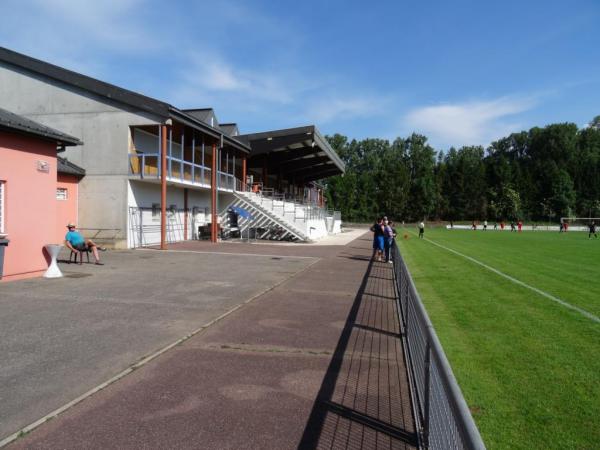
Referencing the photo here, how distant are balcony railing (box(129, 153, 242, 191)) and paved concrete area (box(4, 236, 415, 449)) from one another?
1606 centimetres

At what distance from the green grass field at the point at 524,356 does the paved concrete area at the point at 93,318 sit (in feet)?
12.7

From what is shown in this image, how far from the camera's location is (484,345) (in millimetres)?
6281

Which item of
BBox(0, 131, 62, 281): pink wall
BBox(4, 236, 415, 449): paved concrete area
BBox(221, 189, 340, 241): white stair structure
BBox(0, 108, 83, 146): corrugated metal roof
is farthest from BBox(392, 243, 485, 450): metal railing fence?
BBox(221, 189, 340, 241): white stair structure

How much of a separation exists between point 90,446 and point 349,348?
345 centimetres

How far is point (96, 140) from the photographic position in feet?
71.4

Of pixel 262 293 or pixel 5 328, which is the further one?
→ pixel 262 293

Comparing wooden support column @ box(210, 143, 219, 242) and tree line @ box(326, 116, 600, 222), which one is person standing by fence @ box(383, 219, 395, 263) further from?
tree line @ box(326, 116, 600, 222)

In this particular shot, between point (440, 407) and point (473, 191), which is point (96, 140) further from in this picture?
point (473, 191)

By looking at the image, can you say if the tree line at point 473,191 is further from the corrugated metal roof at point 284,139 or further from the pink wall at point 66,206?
the pink wall at point 66,206

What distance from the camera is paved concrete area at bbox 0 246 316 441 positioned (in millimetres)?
4602

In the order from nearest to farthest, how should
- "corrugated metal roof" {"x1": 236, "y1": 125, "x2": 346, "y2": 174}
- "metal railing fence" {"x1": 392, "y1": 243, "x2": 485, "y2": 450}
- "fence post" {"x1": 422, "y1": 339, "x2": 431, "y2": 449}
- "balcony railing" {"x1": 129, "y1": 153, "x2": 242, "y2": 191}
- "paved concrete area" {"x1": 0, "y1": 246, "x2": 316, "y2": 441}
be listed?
"metal railing fence" {"x1": 392, "y1": 243, "x2": 485, "y2": 450}, "fence post" {"x1": 422, "y1": 339, "x2": 431, "y2": 449}, "paved concrete area" {"x1": 0, "y1": 246, "x2": 316, "y2": 441}, "balcony railing" {"x1": 129, "y1": 153, "x2": 242, "y2": 191}, "corrugated metal roof" {"x1": 236, "y1": 125, "x2": 346, "y2": 174}

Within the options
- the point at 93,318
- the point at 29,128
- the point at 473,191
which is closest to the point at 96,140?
the point at 29,128

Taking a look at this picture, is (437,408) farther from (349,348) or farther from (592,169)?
(592,169)

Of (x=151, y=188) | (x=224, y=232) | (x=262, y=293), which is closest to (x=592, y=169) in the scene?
(x=224, y=232)
